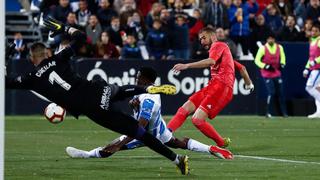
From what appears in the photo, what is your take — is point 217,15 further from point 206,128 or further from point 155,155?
point 155,155

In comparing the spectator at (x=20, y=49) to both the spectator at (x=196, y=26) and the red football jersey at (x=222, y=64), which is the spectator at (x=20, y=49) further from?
the red football jersey at (x=222, y=64)

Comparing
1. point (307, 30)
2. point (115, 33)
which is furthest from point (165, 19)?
point (307, 30)

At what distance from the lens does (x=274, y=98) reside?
29.2 metres

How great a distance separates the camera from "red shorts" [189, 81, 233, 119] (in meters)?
17.1

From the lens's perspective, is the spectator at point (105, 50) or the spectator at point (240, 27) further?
the spectator at point (240, 27)

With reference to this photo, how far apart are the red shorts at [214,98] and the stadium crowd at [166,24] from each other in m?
10.8

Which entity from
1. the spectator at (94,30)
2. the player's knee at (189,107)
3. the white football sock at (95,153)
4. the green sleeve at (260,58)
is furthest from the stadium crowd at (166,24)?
the white football sock at (95,153)

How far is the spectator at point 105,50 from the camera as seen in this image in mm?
28266

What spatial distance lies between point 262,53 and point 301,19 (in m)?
4.79

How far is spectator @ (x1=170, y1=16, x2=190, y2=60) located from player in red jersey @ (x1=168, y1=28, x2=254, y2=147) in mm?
11638

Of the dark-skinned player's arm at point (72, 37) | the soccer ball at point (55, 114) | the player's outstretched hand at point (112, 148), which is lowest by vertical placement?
the player's outstretched hand at point (112, 148)

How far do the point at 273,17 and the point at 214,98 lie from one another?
48.6 ft

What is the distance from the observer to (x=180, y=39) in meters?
29.2

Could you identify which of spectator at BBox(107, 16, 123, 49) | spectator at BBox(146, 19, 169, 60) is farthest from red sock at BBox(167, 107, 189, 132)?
spectator at BBox(107, 16, 123, 49)
